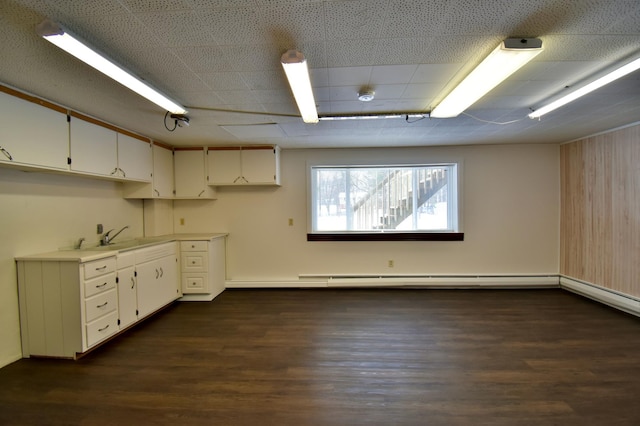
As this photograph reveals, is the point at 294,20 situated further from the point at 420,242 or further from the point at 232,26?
the point at 420,242

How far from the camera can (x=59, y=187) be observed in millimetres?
2539

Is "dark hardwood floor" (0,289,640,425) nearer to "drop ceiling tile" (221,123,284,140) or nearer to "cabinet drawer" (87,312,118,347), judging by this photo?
"cabinet drawer" (87,312,118,347)

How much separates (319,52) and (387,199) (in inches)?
115

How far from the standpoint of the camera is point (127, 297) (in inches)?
104

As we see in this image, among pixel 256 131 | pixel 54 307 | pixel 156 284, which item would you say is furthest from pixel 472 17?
pixel 156 284

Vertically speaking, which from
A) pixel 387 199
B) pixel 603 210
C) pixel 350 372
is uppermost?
pixel 387 199

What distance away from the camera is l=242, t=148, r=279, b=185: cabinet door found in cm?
381

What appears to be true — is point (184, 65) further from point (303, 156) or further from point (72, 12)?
point (303, 156)

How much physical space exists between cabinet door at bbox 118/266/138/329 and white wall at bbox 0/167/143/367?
2.24 ft

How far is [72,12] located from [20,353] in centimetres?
287

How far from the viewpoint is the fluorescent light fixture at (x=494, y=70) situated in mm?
1395

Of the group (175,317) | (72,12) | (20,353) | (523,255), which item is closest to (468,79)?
(72,12)

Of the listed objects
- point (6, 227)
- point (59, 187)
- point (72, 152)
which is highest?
point (72, 152)

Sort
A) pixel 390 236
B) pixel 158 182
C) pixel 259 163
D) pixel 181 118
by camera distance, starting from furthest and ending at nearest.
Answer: pixel 390 236 → pixel 259 163 → pixel 158 182 → pixel 181 118
